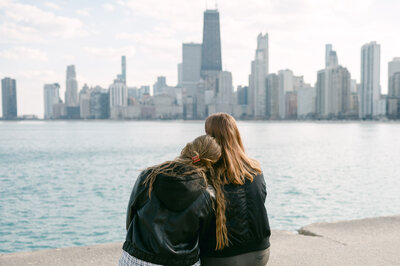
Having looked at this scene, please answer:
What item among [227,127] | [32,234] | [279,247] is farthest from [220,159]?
[32,234]

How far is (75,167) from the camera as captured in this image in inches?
1364

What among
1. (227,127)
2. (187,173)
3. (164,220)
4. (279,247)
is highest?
A: (227,127)

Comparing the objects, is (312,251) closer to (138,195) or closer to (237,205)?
(237,205)

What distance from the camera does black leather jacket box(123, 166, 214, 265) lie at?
269 cm

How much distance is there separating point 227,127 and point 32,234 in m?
12.5

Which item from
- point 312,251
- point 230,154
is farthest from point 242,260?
point 312,251

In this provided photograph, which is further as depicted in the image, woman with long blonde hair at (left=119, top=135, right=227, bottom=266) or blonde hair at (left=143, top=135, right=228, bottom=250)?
blonde hair at (left=143, top=135, right=228, bottom=250)

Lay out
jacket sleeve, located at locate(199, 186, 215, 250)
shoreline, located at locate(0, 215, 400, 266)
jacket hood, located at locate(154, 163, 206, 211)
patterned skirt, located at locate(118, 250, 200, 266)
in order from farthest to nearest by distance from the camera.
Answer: shoreline, located at locate(0, 215, 400, 266)
jacket sleeve, located at locate(199, 186, 215, 250)
patterned skirt, located at locate(118, 250, 200, 266)
jacket hood, located at locate(154, 163, 206, 211)

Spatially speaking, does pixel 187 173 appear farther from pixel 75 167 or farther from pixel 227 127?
pixel 75 167

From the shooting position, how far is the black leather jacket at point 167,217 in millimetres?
2689

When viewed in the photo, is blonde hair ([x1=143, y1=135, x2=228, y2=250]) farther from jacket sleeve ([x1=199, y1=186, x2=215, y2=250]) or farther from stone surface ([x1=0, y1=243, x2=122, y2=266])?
stone surface ([x1=0, y1=243, x2=122, y2=266])

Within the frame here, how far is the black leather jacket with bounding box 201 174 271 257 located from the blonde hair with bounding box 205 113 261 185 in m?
0.07

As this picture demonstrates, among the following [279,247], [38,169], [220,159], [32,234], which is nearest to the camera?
[220,159]

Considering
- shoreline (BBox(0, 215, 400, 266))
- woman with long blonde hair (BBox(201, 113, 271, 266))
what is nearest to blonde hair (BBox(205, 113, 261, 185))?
woman with long blonde hair (BBox(201, 113, 271, 266))
